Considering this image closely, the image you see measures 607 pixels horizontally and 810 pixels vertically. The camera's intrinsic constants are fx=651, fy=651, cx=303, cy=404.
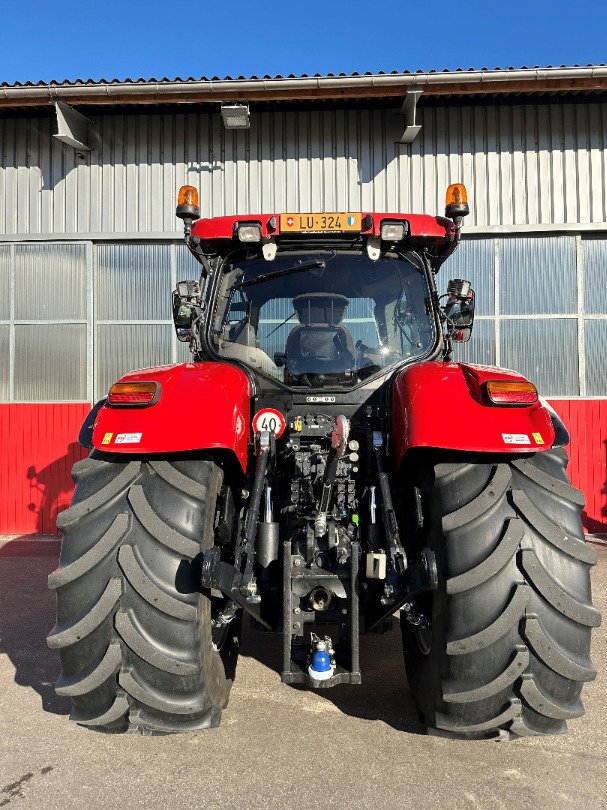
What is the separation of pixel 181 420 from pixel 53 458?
231 inches

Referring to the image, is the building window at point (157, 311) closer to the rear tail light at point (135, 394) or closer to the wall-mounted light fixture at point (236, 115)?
the wall-mounted light fixture at point (236, 115)

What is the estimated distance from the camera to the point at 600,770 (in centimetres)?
259

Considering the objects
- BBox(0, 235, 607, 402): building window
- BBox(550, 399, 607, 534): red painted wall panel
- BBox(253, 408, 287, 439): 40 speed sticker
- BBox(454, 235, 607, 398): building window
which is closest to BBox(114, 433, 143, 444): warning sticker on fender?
BBox(253, 408, 287, 439): 40 speed sticker

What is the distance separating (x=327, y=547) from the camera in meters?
2.73

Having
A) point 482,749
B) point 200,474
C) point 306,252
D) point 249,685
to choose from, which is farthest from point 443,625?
point 306,252

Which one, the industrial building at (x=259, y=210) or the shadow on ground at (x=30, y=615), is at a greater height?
the industrial building at (x=259, y=210)

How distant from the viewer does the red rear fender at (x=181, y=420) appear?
2.64 m

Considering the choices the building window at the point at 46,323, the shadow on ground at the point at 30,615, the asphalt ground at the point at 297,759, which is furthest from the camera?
the building window at the point at 46,323

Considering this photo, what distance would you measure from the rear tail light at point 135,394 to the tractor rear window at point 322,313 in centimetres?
79

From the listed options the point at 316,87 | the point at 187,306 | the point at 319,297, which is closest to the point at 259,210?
the point at 316,87

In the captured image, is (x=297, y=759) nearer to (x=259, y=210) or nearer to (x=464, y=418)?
(x=464, y=418)

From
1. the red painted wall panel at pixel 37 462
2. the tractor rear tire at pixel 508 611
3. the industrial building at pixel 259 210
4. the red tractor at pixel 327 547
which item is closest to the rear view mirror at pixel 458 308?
the red tractor at pixel 327 547

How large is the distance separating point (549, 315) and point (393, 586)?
637cm

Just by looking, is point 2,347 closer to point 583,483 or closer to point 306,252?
point 306,252
